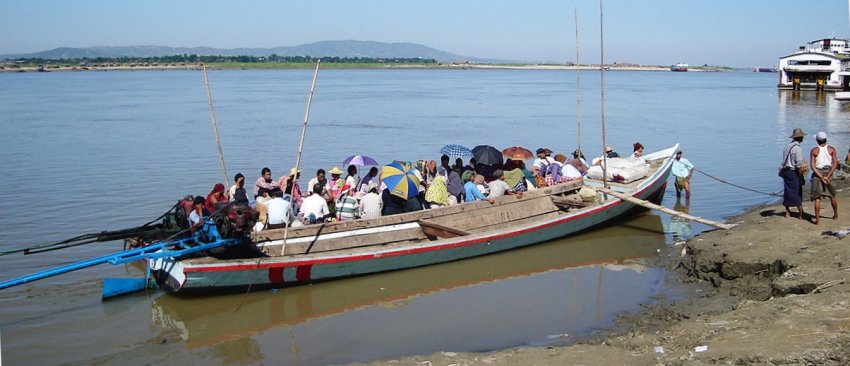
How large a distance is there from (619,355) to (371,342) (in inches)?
125

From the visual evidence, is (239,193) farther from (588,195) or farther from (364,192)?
(588,195)

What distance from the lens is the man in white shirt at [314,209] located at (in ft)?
37.3

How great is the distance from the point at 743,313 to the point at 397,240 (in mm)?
5624

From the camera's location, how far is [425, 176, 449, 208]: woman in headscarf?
492 inches

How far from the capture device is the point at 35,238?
1416cm

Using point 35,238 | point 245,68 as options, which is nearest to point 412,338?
point 35,238

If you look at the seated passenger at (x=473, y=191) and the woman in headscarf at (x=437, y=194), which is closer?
the woman in headscarf at (x=437, y=194)

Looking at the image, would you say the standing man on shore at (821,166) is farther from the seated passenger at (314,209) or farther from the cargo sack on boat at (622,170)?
the seated passenger at (314,209)

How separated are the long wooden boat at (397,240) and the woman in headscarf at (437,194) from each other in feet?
1.15

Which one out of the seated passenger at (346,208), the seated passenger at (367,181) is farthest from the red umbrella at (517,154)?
the seated passenger at (346,208)

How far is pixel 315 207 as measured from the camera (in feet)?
37.3

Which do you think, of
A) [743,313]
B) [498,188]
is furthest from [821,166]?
[498,188]

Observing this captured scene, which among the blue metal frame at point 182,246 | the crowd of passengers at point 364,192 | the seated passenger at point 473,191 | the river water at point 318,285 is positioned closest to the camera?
the river water at point 318,285

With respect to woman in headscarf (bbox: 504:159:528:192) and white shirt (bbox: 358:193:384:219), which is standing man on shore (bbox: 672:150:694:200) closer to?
woman in headscarf (bbox: 504:159:528:192)
